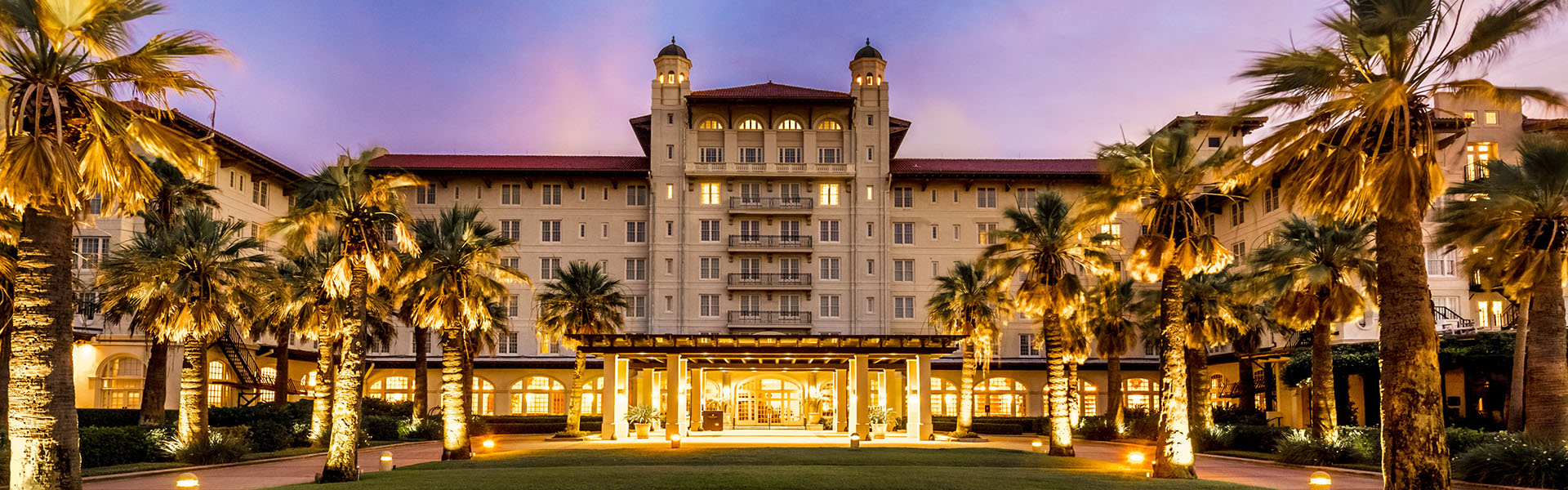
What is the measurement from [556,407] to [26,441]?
5130cm

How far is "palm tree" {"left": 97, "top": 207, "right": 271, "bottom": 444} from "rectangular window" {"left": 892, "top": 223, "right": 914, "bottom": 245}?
137ft

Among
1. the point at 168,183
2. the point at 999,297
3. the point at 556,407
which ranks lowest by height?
the point at 556,407

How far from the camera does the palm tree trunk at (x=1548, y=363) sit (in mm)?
22547

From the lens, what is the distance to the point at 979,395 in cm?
6538

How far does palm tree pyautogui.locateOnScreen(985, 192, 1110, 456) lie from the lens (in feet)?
103

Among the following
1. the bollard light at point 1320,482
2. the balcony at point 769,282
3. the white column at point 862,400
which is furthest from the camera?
the balcony at point 769,282

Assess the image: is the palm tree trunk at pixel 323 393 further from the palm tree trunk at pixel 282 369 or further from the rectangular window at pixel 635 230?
the rectangular window at pixel 635 230

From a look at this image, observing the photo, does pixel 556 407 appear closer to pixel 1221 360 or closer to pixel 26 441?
pixel 1221 360

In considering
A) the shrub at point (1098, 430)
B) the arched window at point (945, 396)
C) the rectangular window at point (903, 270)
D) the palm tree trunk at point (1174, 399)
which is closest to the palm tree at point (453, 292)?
the palm tree trunk at point (1174, 399)

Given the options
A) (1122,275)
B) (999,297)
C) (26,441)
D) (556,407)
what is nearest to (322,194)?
(26,441)

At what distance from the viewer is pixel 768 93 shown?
66188mm

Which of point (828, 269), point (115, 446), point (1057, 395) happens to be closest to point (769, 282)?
point (828, 269)

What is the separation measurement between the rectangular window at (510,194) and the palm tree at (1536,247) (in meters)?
50.2

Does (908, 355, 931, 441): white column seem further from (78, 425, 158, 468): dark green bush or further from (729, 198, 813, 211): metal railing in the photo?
(78, 425, 158, 468): dark green bush
